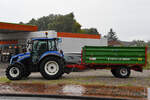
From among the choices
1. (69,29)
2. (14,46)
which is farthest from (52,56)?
(69,29)

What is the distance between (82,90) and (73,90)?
35 cm

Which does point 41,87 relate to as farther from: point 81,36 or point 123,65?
point 81,36

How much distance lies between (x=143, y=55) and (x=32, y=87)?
618cm

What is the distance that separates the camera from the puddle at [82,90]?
8.68 meters

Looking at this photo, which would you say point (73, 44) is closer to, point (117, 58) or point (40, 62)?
point (117, 58)

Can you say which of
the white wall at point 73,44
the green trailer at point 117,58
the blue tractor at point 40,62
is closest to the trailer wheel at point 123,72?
the green trailer at point 117,58

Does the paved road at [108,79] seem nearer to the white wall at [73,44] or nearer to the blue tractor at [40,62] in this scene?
the blue tractor at [40,62]

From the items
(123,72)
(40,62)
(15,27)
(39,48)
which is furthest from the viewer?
(15,27)

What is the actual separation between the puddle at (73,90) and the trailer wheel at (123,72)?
143 inches

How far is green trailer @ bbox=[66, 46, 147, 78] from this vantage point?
1305cm

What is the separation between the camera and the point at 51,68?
1270 cm

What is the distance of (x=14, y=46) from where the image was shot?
31953 mm

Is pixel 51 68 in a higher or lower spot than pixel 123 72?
higher

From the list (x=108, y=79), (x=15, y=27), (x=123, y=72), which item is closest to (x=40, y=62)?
(x=108, y=79)
